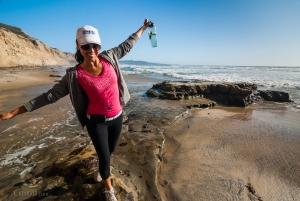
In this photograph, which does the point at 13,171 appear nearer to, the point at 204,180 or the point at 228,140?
the point at 204,180

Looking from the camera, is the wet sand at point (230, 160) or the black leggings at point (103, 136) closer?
the black leggings at point (103, 136)

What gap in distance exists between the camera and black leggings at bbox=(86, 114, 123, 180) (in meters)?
2.02

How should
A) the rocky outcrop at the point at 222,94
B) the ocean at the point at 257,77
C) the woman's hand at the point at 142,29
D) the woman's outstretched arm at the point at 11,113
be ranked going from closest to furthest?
Result: 1. the woman's outstretched arm at the point at 11,113
2. the woman's hand at the point at 142,29
3. the rocky outcrop at the point at 222,94
4. the ocean at the point at 257,77

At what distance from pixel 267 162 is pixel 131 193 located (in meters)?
3.08

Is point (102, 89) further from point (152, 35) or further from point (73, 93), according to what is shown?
point (152, 35)

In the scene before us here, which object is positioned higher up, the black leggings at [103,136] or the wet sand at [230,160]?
the black leggings at [103,136]

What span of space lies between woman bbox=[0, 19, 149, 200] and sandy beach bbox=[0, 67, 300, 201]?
1.43 meters

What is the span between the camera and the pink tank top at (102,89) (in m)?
1.91

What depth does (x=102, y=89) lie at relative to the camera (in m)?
1.96

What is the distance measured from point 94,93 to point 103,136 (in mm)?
500

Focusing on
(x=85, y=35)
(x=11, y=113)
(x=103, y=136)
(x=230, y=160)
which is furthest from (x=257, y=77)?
Answer: (x=11, y=113)

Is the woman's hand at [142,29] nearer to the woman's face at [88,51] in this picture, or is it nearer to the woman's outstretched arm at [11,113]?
the woman's face at [88,51]

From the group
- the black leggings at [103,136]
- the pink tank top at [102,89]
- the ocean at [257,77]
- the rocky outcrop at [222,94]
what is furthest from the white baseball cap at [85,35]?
the ocean at [257,77]

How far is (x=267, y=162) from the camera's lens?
386cm
